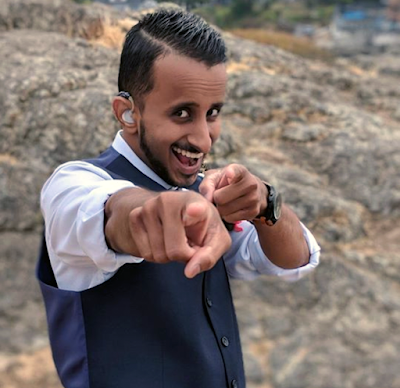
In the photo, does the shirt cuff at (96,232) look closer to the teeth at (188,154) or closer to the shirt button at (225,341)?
the teeth at (188,154)

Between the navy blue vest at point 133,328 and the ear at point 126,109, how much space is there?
62 mm

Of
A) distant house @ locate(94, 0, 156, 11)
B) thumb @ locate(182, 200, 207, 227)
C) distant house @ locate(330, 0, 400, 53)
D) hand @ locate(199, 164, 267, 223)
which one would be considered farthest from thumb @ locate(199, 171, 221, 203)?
distant house @ locate(330, 0, 400, 53)

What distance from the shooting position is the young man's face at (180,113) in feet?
3.88

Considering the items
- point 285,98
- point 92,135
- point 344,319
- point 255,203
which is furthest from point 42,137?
point 255,203

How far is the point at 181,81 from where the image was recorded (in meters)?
1.18

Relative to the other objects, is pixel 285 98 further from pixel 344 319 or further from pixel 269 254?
pixel 269 254

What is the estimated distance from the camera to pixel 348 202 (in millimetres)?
3254

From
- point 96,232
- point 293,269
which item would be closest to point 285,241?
point 293,269

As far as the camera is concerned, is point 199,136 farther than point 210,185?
Yes

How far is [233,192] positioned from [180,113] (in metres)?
0.22

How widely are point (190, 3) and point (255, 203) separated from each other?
1.50m

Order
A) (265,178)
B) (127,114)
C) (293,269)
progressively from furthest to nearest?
(265,178)
(293,269)
(127,114)

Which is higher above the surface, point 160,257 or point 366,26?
point 160,257

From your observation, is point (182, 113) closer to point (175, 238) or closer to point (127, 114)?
point (127, 114)
